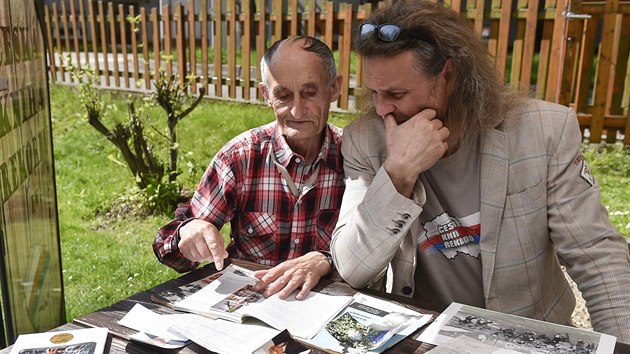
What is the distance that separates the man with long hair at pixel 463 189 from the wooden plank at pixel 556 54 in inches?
166

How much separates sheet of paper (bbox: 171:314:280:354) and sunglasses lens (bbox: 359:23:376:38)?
903mm

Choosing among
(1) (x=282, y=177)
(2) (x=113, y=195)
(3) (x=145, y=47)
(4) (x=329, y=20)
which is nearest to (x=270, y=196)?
(1) (x=282, y=177)

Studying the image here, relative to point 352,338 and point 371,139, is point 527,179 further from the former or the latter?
point 352,338

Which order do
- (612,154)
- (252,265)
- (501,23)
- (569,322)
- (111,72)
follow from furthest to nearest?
(111,72), (501,23), (612,154), (569,322), (252,265)

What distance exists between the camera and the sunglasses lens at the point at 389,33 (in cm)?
190

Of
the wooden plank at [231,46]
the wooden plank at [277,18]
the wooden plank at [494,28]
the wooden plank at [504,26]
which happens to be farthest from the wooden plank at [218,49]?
the wooden plank at [504,26]

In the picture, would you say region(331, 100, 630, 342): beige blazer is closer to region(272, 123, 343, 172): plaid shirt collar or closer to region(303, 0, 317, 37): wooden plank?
region(272, 123, 343, 172): plaid shirt collar

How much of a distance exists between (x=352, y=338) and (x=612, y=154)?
4.85 m

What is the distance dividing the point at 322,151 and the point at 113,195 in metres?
3.35

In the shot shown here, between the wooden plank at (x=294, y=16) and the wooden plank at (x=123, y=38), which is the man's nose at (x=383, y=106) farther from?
the wooden plank at (x=123, y=38)

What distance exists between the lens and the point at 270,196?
2301mm

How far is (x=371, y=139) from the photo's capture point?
2.15m

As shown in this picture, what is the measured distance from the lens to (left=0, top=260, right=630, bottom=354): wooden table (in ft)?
5.06

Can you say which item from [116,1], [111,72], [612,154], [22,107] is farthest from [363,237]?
[116,1]
